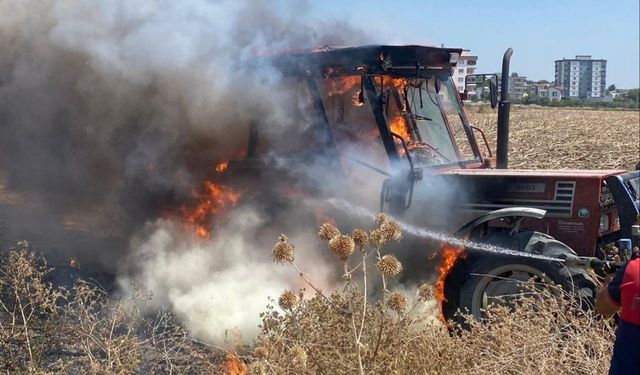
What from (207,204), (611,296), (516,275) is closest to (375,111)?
(516,275)

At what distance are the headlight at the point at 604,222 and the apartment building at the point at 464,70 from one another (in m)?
1.92

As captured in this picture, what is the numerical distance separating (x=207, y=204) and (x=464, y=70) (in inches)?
111

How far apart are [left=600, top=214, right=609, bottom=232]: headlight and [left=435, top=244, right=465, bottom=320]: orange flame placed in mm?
1126

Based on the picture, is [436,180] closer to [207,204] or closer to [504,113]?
[504,113]

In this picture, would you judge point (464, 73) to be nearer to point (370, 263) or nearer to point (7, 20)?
point (370, 263)

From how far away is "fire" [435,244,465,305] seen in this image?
6.18 metres

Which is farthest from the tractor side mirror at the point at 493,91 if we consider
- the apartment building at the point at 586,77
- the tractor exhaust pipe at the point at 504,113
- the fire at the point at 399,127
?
the apartment building at the point at 586,77

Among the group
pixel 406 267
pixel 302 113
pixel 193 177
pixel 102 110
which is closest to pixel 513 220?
pixel 406 267

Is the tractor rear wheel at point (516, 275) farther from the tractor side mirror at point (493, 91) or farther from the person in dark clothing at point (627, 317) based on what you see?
the person in dark clothing at point (627, 317)

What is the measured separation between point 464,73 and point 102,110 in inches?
141

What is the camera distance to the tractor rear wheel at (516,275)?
5.60 meters

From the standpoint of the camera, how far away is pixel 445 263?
6285 mm

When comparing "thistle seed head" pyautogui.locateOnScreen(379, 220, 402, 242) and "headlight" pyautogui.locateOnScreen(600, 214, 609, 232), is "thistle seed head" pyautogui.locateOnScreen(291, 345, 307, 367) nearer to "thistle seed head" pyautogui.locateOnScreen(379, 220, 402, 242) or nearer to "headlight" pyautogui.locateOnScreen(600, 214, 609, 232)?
"thistle seed head" pyautogui.locateOnScreen(379, 220, 402, 242)

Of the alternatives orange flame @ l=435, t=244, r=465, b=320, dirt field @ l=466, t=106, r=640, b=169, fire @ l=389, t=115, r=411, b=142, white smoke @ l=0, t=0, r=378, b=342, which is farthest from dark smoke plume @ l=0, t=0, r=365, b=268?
dirt field @ l=466, t=106, r=640, b=169
